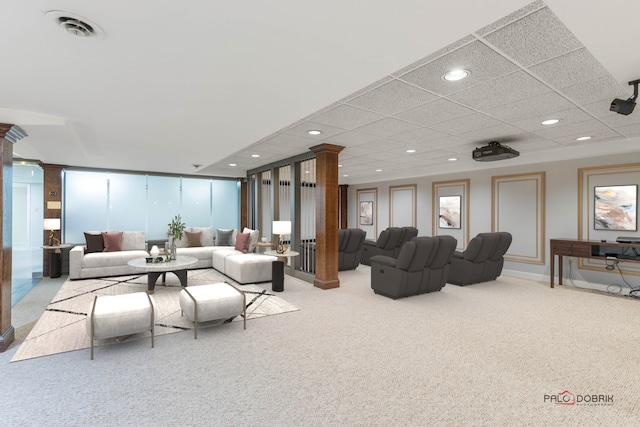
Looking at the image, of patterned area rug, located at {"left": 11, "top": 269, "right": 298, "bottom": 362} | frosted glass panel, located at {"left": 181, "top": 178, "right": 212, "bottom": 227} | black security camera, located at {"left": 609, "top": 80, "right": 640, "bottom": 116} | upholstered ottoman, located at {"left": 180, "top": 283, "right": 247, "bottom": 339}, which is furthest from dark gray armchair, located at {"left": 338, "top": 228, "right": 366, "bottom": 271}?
black security camera, located at {"left": 609, "top": 80, "right": 640, "bottom": 116}

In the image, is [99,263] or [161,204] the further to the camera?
[161,204]

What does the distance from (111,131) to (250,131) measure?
75.1 inches

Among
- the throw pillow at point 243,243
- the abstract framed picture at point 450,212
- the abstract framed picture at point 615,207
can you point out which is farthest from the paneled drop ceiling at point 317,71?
the abstract framed picture at point 450,212

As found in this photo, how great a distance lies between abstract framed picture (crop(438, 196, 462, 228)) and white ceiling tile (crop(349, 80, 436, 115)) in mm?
4917

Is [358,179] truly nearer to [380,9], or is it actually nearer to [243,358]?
[243,358]

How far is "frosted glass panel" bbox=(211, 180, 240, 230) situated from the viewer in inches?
378

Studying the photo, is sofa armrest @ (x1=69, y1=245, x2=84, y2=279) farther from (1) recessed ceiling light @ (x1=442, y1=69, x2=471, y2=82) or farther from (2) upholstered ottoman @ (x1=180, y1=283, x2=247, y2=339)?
(1) recessed ceiling light @ (x1=442, y1=69, x2=471, y2=82)

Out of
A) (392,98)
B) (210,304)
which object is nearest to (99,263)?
(210,304)

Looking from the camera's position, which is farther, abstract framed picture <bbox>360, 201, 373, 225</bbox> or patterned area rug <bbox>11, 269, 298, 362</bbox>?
abstract framed picture <bbox>360, 201, 373, 225</bbox>

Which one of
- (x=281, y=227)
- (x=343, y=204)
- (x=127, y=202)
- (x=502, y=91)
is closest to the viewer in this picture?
(x=502, y=91)

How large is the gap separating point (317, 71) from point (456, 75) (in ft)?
3.93

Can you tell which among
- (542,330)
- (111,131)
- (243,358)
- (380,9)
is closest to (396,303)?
(542,330)

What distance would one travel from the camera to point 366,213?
34.5 feet

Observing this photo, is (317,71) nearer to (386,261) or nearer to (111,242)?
(386,261)
